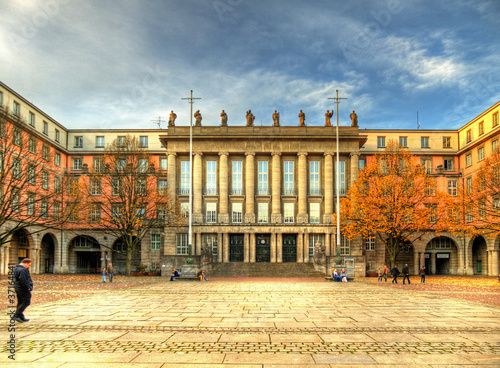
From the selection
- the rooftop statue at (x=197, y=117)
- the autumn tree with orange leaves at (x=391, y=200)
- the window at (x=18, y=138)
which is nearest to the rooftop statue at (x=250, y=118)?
the rooftop statue at (x=197, y=117)

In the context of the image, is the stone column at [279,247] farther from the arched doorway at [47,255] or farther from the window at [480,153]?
the arched doorway at [47,255]

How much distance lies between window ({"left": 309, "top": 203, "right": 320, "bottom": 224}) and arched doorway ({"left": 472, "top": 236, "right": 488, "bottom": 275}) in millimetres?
22673

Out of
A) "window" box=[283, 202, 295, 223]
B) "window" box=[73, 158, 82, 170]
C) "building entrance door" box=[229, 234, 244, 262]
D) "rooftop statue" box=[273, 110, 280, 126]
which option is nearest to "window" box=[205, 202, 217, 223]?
"building entrance door" box=[229, 234, 244, 262]

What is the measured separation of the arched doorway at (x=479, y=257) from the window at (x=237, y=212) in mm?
33138

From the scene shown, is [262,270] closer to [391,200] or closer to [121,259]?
[391,200]

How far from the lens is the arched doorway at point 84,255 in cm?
6775

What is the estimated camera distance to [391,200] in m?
51.2

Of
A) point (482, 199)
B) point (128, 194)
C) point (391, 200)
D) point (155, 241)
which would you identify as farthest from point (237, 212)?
point (482, 199)

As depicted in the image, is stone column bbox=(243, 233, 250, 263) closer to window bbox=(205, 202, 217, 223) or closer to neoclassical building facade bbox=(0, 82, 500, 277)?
neoclassical building facade bbox=(0, 82, 500, 277)

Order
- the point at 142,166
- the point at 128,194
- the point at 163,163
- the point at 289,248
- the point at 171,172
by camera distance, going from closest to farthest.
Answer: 1. the point at 128,194
2. the point at 142,166
3. the point at 289,248
4. the point at 171,172
5. the point at 163,163

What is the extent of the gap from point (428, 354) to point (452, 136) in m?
64.3

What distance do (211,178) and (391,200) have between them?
2495 centimetres

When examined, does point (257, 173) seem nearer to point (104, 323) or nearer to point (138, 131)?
point (138, 131)

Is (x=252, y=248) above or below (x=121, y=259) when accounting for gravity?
above
